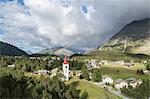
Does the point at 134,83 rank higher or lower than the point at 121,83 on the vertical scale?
lower

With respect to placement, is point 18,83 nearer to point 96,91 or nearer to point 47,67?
point 96,91

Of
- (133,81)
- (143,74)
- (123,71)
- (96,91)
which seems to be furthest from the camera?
(123,71)

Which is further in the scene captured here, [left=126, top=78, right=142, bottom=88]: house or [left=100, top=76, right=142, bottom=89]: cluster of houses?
[left=100, top=76, right=142, bottom=89]: cluster of houses

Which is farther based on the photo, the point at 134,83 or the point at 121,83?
the point at 134,83

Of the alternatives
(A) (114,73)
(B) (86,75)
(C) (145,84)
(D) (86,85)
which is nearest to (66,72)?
(B) (86,75)

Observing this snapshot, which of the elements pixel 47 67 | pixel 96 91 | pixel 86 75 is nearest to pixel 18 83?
pixel 96 91

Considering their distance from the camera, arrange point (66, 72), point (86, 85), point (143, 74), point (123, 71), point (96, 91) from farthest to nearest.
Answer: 1. point (123, 71)
2. point (143, 74)
3. point (66, 72)
4. point (86, 85)
5. point (96, 91)

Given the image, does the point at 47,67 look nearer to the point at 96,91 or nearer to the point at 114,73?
the point at 114,73

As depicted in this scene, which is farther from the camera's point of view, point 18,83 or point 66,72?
point 66,72

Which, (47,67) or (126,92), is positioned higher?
(47,67)

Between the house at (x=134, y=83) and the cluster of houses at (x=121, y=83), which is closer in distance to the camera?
the house at (x=134, y=83)
